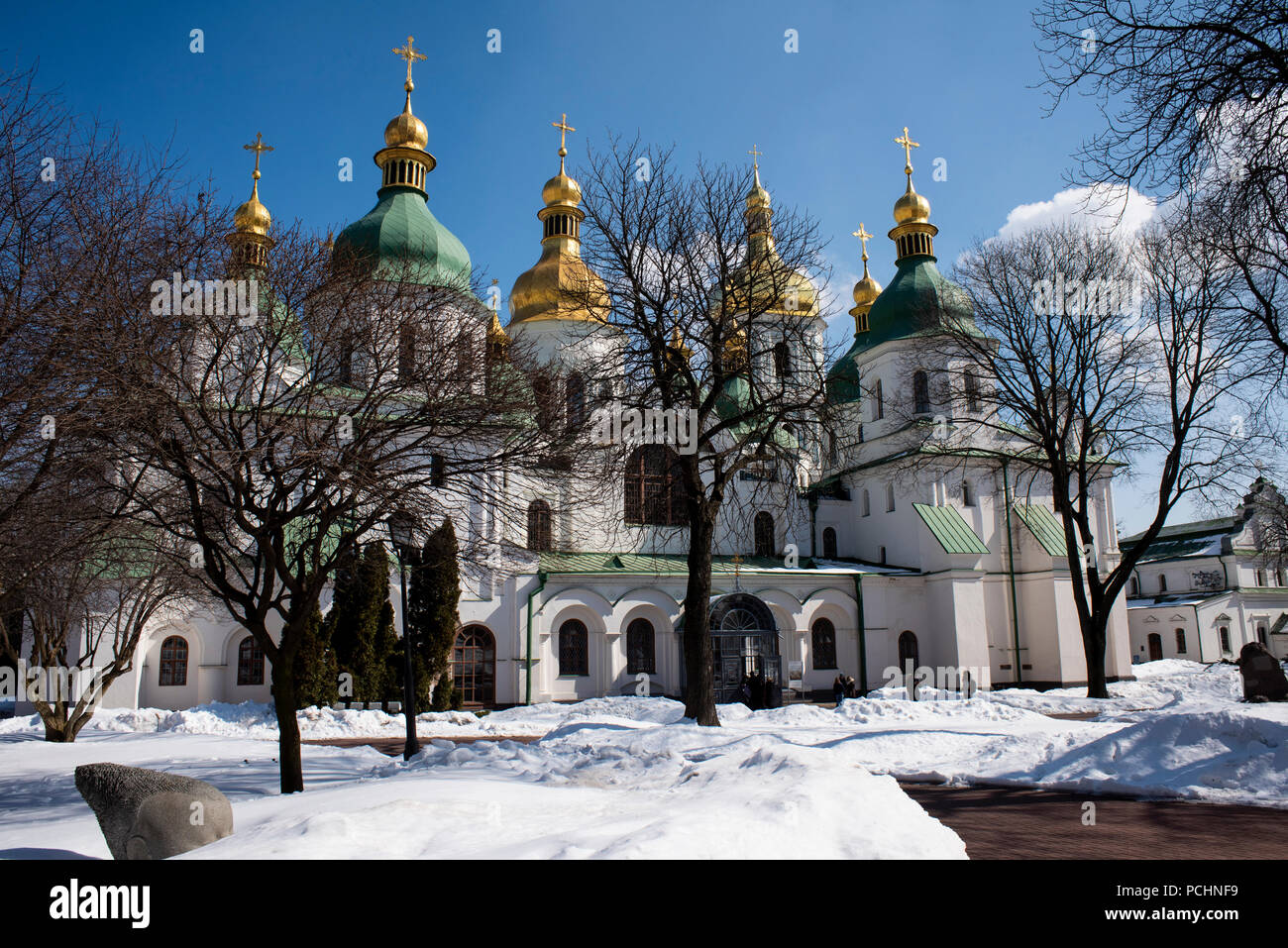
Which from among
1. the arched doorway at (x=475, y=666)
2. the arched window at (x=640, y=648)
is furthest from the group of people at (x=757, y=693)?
Result: the arched doorway at (x=475, y=666)

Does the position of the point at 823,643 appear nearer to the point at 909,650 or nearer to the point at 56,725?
the point at 909,650

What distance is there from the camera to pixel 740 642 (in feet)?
97.0

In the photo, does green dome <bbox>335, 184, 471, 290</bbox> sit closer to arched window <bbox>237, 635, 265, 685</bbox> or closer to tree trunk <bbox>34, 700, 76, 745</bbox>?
arched window <bbox>237, 635, 265, 685</bbox>

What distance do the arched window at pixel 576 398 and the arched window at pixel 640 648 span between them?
1557 cm

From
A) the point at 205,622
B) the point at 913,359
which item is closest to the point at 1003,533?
the point at 913,359

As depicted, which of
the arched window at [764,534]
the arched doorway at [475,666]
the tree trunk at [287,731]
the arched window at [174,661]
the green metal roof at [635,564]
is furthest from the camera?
the arched window at [764,534]

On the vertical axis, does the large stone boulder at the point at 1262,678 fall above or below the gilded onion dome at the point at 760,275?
below

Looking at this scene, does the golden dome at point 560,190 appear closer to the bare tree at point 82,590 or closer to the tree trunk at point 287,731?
the bare tree at point 82,590

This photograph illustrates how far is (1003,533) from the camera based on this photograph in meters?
33.6

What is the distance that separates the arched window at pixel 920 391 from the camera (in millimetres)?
33438

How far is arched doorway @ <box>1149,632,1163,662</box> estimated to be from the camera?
53281 millimetres

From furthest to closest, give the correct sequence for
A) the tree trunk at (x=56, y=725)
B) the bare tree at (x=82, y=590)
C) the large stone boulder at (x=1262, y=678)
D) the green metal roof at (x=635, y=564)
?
the green metal roof at (x=635, y=564) → the large stone boulder at (x=1262, y=678) → the tree trunk at (x=56, y=725) → the bare tree at (x=82, y=590)

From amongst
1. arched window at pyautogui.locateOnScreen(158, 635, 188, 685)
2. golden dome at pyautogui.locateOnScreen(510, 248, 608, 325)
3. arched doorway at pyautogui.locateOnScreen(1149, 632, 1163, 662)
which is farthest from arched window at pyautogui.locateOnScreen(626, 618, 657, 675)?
arched doorway at pyautogui.locateOnScreen(1149, 632, 1163, 662)

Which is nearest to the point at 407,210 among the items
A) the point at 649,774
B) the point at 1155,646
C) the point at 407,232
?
the point at 407,232
